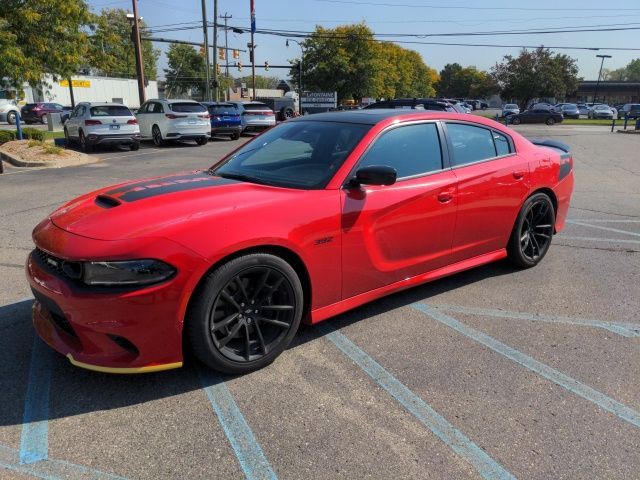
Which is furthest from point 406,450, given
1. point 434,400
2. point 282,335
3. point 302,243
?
point 302,243

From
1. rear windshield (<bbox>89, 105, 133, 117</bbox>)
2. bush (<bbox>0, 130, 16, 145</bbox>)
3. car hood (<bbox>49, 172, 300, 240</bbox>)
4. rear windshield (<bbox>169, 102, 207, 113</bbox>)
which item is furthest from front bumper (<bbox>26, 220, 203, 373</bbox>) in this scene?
rear windshield (<bbox>169, 102, 207, 113</bbox>)

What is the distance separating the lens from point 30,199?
8.85 m

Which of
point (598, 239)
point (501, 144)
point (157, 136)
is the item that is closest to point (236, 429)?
point (501, 144)

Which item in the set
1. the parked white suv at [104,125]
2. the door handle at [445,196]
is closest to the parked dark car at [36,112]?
the parked white suv at [104,125]

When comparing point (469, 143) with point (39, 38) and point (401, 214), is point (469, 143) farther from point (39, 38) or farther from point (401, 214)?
point (39, 38)

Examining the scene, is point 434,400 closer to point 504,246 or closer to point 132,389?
point 132,389

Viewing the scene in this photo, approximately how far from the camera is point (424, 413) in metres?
2.83

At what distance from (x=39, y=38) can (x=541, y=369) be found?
713 inches

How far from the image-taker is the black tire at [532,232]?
4.85 meters

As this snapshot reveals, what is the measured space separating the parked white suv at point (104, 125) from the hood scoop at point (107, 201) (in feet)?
49.2

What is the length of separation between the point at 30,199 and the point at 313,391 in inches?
304

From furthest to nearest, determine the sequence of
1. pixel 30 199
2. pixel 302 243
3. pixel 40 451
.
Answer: pixel 30 199 < pixel 302 243 < pixel 40 451

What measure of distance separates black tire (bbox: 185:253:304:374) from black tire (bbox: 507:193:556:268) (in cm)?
252

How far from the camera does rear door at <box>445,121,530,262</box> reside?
4.27 metres
